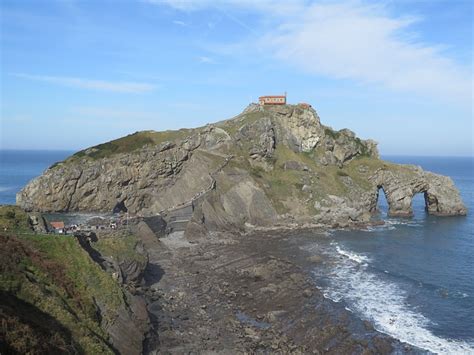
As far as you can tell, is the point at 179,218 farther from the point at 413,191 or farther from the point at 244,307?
the point at 413,191

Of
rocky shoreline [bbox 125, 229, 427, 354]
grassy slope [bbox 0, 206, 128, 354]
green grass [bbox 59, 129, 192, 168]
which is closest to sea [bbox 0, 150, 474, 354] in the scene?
rocky shoreline [bbox 125, 229, 427, 354]

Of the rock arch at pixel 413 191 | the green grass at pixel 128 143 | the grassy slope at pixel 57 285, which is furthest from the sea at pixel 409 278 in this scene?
the green grass at pixel 128 143


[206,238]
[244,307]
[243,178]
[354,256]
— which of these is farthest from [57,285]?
[243,178]

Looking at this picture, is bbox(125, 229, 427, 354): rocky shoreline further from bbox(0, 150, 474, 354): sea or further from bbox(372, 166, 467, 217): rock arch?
bbox(372, 166, 467, 217): rock arch

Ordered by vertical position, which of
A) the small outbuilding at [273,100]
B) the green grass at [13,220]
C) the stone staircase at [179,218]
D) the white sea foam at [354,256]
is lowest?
the white sea foam at [354,256]

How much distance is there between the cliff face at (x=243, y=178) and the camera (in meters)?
84.6

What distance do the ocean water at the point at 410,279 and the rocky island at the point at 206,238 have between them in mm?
2581

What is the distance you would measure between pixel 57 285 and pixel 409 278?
41918 millimetres

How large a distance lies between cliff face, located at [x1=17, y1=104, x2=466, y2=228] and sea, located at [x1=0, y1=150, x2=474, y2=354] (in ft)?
35.8

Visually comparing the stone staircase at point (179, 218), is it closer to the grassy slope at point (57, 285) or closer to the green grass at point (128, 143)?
the green grass at point (128, 143)

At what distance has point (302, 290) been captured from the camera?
4966 cm

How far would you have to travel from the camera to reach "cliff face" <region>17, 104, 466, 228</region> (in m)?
84.6

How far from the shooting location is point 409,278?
181 ft

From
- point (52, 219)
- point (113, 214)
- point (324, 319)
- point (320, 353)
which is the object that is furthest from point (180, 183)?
point (320, 353)
